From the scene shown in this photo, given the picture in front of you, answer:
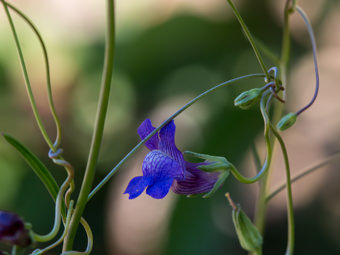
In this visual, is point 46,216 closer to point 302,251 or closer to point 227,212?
point 227,212

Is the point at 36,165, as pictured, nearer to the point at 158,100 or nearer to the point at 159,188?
the point at 159,188

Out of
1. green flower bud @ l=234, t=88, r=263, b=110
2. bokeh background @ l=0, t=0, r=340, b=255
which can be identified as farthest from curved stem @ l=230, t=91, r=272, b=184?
bokeh background @ l=0, t=0, r=340, b=255

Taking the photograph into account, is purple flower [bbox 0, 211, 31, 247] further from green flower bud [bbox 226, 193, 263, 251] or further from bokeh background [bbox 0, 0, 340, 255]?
bokeh background [bbox 0, 0, 340, 255]

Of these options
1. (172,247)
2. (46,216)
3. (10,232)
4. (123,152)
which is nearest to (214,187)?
(10,232)

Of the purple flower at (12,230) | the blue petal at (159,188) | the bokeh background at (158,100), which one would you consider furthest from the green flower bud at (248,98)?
the bokeh background at (158,100)

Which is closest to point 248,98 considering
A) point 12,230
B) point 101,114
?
point 101,114
